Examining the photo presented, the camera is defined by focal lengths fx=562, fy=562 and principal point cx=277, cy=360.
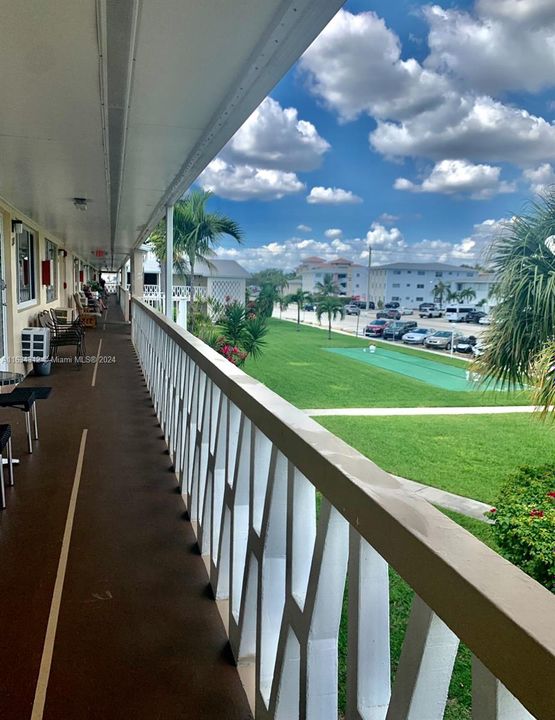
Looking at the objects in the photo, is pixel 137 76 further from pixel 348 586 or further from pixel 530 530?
pixel 530 530

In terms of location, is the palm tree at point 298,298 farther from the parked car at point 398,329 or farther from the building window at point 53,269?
the building window at point 53,269

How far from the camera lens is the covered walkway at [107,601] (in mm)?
1605

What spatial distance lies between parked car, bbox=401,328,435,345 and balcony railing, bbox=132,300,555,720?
29.0m

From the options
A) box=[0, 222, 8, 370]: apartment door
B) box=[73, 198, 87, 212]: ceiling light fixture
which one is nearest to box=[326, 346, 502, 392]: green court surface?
box=[73, 198, 87, 212]: ceiling light fixture

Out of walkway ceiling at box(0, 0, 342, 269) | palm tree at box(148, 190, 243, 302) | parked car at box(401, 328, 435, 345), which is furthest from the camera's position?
parked car at box(401, 328, 435, 345)

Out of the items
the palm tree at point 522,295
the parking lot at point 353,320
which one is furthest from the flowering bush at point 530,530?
the parking lot at point 353,320

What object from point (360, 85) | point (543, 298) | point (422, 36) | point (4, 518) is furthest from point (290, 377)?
point (4, 518)

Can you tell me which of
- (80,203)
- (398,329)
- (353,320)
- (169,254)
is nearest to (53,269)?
(80,203)

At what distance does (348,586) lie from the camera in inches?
37.9

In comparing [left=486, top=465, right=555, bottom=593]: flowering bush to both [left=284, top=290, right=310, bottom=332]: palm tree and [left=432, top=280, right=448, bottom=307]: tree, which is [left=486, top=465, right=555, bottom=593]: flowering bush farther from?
[left=284, top=290, right=310, bottom=332]: palm tree

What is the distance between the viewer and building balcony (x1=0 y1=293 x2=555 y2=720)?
646 mm

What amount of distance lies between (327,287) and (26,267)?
79.3ft

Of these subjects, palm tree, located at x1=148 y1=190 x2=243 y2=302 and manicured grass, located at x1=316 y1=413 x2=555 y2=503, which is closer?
manicured grass, located at x1=316 y1=413 x2=555 y2=503

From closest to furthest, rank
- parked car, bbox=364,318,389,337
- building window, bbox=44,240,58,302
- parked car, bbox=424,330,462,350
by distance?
1. building window, bbox=44,240,58,302
2. parked car, bbox=424,330,462,350
3. parked car, bbox=364,318,389,337
